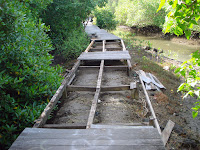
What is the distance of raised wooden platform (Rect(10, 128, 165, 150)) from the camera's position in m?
2.24

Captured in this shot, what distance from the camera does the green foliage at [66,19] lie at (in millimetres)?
9992

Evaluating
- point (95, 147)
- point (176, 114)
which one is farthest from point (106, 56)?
point (95, 147)

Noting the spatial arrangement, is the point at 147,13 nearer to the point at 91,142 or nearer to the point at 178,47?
the point at 178,47

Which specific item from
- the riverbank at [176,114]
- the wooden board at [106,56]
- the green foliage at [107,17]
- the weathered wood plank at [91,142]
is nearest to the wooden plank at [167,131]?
the riverbank at [176,114]

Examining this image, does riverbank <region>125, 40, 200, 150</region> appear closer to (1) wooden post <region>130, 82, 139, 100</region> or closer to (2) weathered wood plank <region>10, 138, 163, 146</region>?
(1) wooden post <region>130, 82, 139, 100</region>

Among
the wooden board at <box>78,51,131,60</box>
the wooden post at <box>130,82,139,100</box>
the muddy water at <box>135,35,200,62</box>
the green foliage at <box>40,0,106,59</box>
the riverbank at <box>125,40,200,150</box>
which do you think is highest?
the green foliage at <box>40,0,106,59</box>

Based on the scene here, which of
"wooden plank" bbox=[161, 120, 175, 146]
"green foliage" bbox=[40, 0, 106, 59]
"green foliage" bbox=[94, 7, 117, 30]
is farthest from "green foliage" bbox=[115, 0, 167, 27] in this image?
"wooden plank" bbox=[161, 120, 175, 146]

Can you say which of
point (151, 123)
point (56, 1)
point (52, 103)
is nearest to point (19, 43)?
point (52, 103)

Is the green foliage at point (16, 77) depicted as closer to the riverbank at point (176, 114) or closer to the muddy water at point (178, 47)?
the riverbank at point (176, 114)

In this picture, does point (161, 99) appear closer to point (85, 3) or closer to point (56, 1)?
point (85, 3)

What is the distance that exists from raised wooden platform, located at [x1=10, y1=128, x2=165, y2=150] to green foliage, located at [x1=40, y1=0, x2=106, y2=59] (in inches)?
302

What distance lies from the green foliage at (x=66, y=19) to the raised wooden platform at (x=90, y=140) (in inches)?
Answer: 302

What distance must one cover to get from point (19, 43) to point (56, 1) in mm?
7796

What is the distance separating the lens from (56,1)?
10273 mm
